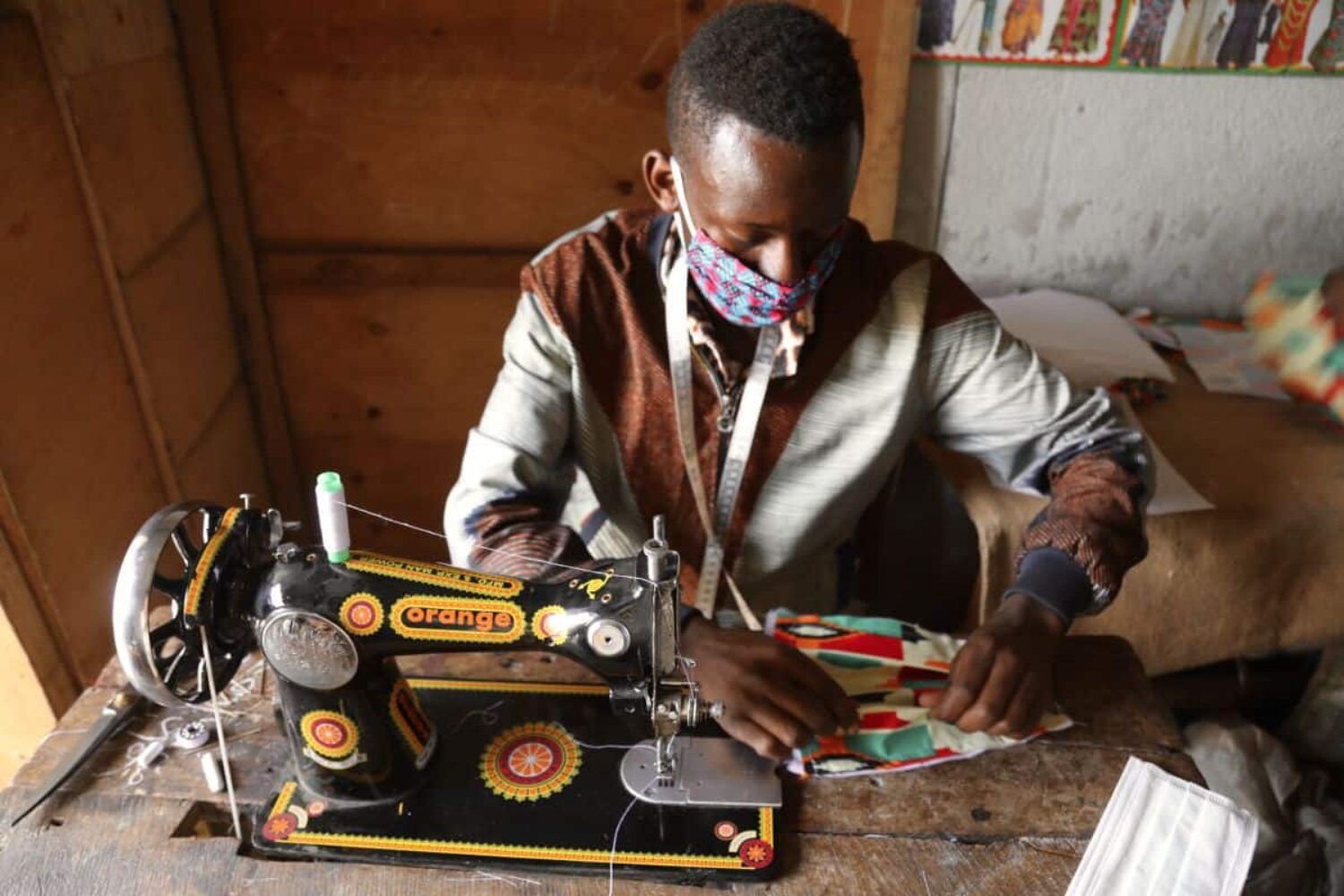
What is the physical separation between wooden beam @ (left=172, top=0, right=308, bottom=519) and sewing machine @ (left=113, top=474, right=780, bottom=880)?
136cm

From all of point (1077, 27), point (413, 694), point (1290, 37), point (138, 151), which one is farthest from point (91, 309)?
point (1290, 37)

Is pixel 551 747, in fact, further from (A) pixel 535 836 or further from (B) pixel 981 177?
(B) pixel 981 177

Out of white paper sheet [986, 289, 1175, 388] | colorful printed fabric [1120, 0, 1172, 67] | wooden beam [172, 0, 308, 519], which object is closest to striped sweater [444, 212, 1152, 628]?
white paper sheet [986, 289, 1175, 388]

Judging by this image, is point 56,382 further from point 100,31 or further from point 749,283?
point 749,283

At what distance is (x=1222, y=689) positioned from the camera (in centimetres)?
173

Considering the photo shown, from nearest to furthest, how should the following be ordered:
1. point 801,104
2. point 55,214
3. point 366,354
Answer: point 801,104 < point 55,214 < point 366,354

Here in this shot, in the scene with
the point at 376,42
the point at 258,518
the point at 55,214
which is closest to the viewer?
the point at 258,518

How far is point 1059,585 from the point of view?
3.81ft

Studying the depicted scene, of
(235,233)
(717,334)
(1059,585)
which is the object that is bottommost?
(1059,585)

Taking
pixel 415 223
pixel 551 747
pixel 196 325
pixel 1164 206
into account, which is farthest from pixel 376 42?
→ pixel 1164 206

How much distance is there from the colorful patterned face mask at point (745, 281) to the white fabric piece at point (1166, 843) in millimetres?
646

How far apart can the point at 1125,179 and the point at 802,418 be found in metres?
1.10

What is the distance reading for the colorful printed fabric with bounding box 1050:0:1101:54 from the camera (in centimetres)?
177

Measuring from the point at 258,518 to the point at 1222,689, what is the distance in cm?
166
